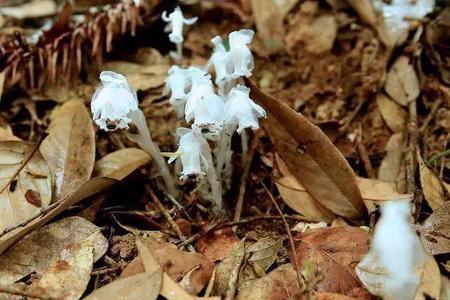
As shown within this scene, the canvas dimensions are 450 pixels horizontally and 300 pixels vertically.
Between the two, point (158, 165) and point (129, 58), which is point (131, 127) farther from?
point (129, 58)

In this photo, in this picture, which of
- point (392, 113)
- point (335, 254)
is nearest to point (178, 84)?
point (335, 254)

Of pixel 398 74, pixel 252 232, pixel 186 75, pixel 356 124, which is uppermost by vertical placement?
pixel 186 75

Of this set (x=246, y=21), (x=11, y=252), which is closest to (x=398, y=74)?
(x=246, y=21)

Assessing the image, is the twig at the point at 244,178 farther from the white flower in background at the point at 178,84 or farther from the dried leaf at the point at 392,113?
the dried leaf at the point at 392,113

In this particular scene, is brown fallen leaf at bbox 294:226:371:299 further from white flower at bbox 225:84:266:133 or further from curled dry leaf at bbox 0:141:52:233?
curled dry leaf at bbox 0:141:52:233

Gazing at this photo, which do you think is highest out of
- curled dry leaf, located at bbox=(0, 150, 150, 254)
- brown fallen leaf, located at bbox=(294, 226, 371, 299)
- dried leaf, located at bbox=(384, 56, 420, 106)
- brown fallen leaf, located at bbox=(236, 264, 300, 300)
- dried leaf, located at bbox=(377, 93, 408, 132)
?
dried leaf, located at bbox=(384, 56, 420, 106)

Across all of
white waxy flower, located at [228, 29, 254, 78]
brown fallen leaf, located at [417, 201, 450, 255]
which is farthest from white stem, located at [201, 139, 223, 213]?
brown fallen leaf, located at [417, 201, 450, 255]
